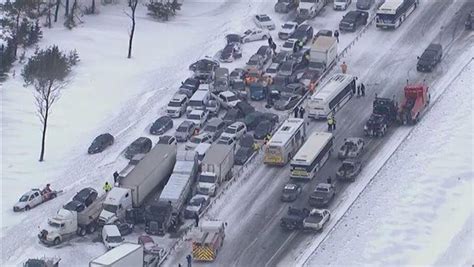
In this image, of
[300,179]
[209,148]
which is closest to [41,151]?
[209,148]

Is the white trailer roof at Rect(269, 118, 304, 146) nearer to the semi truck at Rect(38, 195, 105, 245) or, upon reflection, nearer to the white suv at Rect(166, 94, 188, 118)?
the white suv at Rect(166, 94, 188, 118)

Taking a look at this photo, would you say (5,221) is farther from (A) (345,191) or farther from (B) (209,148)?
(A) (345,191)

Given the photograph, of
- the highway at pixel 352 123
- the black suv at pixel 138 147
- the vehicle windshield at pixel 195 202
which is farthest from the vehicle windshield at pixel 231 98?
the vehicle windshield at pixel 195 202

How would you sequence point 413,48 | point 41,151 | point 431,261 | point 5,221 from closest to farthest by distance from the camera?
point 431,261, point 5,221, point 41,151, point 413,48

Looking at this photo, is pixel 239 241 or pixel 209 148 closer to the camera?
pixel 239 241

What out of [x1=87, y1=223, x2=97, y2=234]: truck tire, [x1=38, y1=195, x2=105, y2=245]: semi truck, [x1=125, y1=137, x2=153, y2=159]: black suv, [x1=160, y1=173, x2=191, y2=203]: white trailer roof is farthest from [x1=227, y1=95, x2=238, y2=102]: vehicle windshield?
[x1=87, y1=223, x2=97, y2=234]: truck tire

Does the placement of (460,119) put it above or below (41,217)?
above

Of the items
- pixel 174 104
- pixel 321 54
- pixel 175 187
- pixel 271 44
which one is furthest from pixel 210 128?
pixel 271 44
